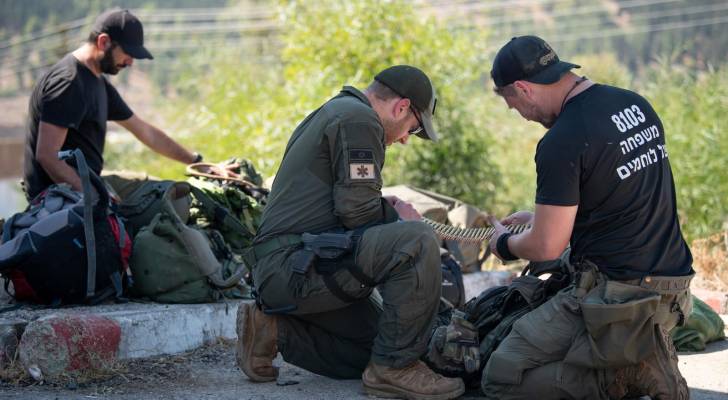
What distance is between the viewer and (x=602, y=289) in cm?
375

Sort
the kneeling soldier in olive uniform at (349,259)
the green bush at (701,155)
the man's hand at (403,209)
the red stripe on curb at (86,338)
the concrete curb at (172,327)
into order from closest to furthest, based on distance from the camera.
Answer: the kneeling soldier in olive uniform at (349,259)
the red stripe on curb at (86,338)
the man's hand at (403,209)
the concrete curb at (172,327)
the green bush at (701,155)

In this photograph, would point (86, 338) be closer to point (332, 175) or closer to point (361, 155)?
point (332, 175)

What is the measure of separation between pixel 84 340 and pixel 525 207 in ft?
24.6

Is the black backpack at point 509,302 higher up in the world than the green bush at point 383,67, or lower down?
lower down

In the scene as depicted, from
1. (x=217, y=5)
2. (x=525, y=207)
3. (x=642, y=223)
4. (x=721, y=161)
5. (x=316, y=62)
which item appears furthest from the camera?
(x=217, y=5)

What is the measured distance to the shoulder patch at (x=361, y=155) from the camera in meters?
3.81

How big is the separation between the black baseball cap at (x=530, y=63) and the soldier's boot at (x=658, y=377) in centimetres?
117

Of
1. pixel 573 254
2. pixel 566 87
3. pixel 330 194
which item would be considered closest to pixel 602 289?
pixel 573 254

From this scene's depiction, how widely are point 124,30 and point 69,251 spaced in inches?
70.5

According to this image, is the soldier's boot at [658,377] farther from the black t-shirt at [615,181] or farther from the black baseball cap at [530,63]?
the black baseball cap at [530,63]

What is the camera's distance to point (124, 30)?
19.0 feet

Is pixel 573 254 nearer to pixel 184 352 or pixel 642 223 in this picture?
pixel 642 223

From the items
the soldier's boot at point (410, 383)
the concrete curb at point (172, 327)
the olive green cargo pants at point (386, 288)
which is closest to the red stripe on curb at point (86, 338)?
the concrete curb at point (172, 327)

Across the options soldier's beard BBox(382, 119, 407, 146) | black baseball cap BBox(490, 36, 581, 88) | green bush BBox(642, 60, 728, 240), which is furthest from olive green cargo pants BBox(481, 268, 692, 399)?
green bush BBox(642, 60, 728, 240)
